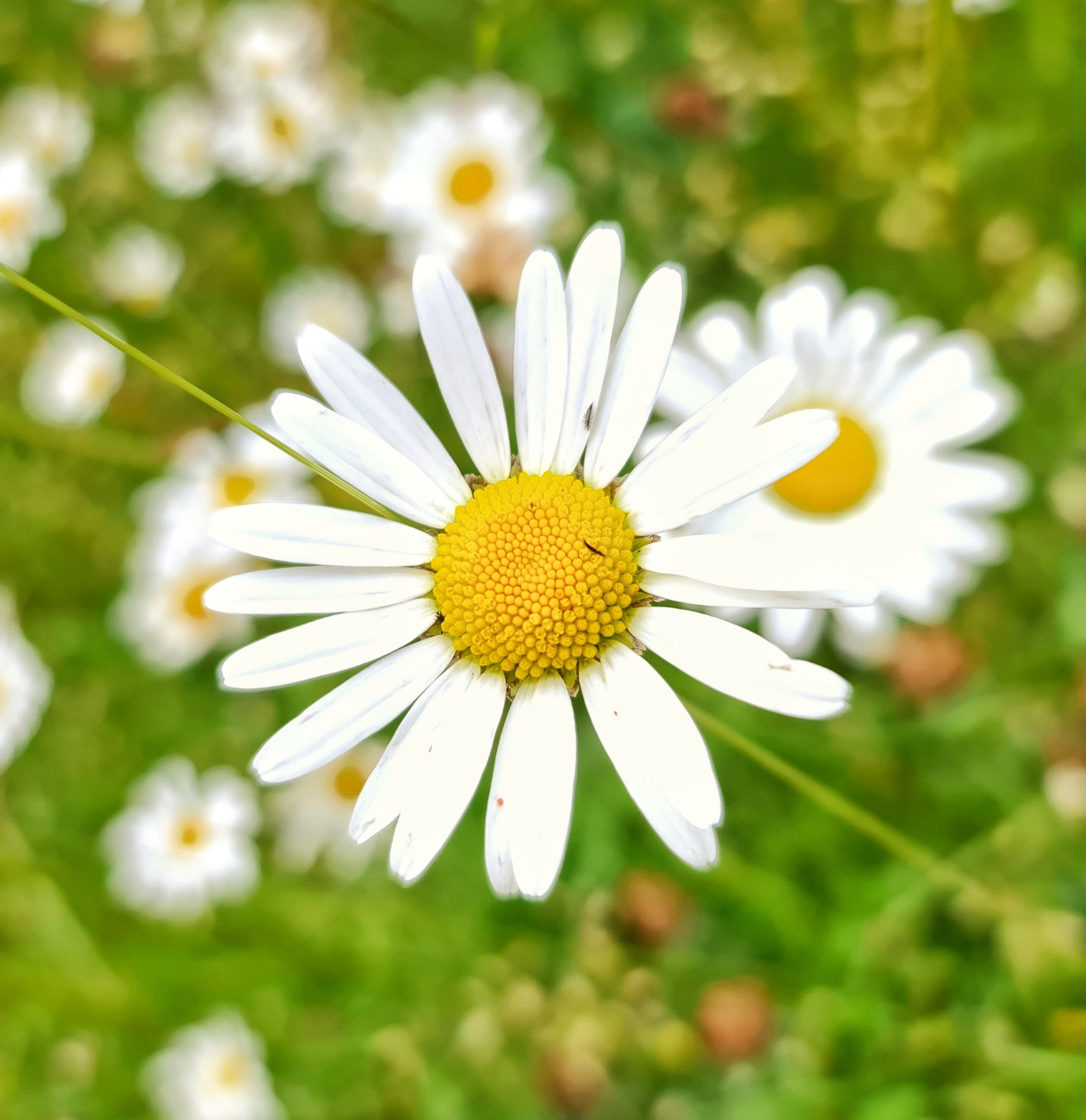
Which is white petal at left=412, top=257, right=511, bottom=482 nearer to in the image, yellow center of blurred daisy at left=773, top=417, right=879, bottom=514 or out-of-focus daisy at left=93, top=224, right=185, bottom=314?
yellow center of blurred daisy at left=773, top=417, right=879, bottom=514

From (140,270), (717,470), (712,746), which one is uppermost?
(140,270)

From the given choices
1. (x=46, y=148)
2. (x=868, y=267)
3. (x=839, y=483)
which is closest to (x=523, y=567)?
(x=839, y=483)

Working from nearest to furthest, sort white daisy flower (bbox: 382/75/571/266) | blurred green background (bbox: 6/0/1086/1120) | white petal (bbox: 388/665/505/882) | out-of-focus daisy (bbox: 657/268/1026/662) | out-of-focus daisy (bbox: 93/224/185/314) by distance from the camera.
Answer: white petal (bbox: 388/665/505/882) → out-of-focus daisy (bbox: 657/268/1026/662) → blurred green background (bbox: 6/0/1086/1120) → white daisy flower (bbox: 382/75/571/266) → out-of-focus daisy (bbox: 93/224/185/314)

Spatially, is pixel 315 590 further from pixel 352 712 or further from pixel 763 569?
pixel 763 569

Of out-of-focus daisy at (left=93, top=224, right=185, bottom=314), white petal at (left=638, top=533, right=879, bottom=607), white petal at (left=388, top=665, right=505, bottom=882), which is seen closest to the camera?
white petal at (left=638, top=533, right=879, bottom=607)

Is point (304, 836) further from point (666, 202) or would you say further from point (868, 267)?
point (868, 267)

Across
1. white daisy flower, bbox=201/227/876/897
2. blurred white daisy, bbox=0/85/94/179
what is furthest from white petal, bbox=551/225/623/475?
blurred white daisy, bbox=0/85/94/179

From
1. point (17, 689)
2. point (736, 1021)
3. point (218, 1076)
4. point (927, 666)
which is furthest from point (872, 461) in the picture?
point (17, 689)
